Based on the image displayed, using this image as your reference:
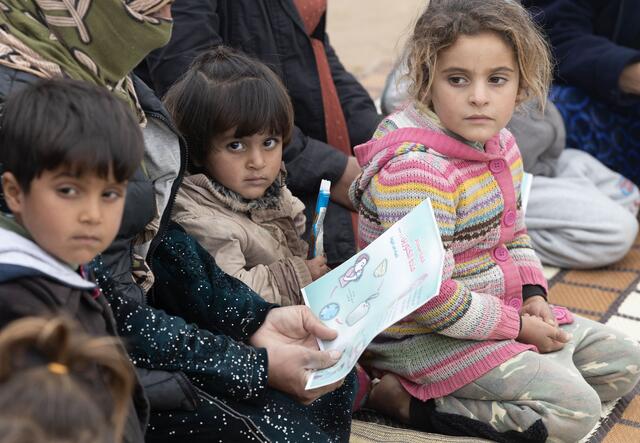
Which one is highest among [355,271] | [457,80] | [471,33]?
[471,33]

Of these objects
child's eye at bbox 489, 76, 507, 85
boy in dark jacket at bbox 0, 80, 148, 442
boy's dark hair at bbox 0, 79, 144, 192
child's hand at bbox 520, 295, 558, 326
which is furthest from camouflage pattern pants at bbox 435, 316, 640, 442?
boy's dark hair at bbox 0, 79, 144, 192

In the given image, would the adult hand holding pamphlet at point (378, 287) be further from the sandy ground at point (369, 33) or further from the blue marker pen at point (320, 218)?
the sandy ground at point (369, 33)

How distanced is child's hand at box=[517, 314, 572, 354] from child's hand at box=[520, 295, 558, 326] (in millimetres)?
60

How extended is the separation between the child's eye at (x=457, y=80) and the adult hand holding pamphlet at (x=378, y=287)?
0.42 m

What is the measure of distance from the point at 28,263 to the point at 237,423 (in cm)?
64

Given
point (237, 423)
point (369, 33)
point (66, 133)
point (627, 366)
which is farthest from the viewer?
point (369, 33)

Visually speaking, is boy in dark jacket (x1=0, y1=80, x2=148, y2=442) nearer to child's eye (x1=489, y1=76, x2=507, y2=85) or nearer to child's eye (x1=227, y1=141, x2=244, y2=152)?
child's eye (x1=227, y1=141, x2=244, y2=152)

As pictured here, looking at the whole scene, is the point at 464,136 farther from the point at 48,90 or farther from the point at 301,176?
the point at 48,90

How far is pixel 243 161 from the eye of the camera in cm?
256

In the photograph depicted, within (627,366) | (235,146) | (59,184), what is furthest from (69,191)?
(627,366)

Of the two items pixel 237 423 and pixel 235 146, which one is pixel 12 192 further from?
pixel 235 146

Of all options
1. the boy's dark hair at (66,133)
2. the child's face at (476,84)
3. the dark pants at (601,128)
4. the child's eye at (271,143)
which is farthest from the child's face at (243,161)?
the dark pants at (601,128)

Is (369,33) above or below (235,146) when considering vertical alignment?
below

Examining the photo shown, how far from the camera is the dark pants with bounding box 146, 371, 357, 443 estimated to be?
210 cm
